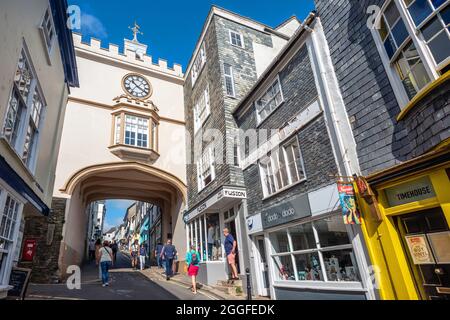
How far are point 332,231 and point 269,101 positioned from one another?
541cm

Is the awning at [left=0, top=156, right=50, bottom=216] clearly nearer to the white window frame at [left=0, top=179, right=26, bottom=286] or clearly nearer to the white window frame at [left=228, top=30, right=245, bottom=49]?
the white window frame at [left=0, top=179, right=26, bottom=286]

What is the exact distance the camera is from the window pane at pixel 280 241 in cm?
869

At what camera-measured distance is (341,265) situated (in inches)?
263

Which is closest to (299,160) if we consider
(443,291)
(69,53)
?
(443,291)

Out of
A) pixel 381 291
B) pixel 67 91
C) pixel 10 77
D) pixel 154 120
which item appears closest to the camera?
pixel 381 291

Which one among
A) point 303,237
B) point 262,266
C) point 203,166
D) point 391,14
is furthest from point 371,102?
point 203,166

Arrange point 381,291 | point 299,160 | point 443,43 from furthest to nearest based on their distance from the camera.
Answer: point 299,160, point 381,291, point 443,43

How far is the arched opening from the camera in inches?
572

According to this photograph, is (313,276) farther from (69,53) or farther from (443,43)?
(69,53)

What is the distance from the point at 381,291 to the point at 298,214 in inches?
109

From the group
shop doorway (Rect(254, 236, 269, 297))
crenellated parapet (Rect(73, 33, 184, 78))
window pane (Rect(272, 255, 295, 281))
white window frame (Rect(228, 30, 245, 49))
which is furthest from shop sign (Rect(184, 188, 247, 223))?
crenellated parapet (Rect(73, 33, 184, 78))

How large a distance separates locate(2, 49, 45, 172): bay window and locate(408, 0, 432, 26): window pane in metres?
8.79

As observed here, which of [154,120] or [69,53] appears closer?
[69,53]

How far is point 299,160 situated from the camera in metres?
8.39
